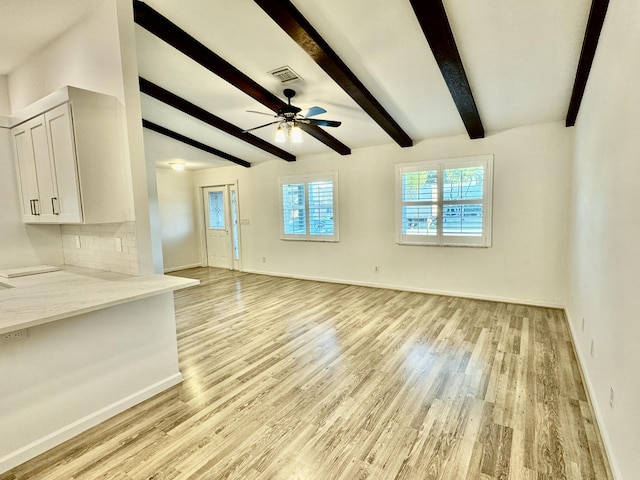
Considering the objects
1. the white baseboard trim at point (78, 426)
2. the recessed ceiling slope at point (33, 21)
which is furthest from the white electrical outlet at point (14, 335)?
the recessed ceiling slope at point (33, 21)

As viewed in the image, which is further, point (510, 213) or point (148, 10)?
point (510, 213)

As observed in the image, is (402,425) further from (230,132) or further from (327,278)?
(230,132)

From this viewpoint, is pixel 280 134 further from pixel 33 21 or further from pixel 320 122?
pixel 33 21

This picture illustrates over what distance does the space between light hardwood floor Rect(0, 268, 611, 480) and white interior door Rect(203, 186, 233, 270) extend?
3.89 metres

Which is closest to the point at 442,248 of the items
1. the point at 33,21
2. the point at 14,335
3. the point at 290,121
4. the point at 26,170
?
the point at 290,121

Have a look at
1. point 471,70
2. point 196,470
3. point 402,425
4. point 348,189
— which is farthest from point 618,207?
point 348,189

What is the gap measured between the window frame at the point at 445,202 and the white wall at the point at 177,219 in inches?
205

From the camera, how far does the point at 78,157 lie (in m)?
2.35

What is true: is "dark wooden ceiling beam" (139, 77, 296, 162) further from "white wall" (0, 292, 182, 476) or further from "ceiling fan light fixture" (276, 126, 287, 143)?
"white wall" (0, 292, 182, 476)

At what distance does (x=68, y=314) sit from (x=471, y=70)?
377 centimetres

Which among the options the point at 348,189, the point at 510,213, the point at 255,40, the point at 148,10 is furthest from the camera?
the point at 348,189

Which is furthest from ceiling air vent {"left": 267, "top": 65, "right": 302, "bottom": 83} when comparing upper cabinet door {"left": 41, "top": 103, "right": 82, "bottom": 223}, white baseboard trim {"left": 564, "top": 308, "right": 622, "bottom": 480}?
white baseboard trim {"left": 564, "top": 308, "right": 622, "bottom": 480}

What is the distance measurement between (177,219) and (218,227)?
95 centimetres

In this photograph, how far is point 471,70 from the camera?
3.07 metres
